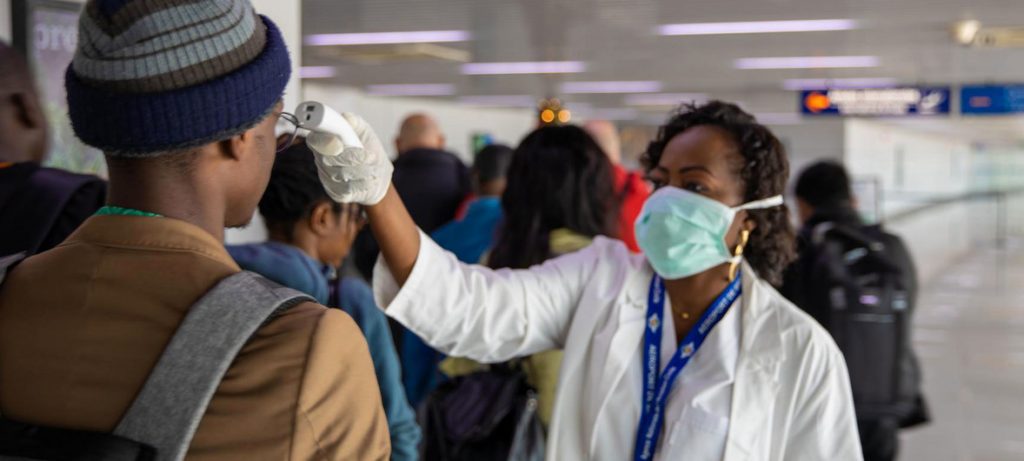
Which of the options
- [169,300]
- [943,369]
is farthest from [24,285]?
[943,369]

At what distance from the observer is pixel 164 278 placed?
1051 mm

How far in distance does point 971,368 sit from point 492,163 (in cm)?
532

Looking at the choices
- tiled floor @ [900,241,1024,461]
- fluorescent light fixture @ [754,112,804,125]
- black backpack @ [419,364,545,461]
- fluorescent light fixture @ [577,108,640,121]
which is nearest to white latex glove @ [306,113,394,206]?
black backpack @ [419,364,545,461]

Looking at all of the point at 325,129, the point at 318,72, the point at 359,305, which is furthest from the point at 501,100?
the point at 325,129

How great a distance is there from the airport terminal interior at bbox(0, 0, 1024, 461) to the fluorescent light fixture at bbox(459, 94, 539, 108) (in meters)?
0.07

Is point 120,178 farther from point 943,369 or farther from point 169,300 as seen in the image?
point 943,369

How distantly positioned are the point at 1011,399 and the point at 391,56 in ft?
22.1

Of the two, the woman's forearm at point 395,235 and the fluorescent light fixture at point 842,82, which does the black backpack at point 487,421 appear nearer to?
the woman's forearm at point 395,235

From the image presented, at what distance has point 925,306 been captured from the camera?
1182 cm

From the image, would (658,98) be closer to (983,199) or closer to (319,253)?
(319,253)

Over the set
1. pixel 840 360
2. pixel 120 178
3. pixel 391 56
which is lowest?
pixel 840 360

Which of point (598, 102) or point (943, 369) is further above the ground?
point (598, 102)

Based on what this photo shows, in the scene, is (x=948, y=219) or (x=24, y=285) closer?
(x=24, y=285)

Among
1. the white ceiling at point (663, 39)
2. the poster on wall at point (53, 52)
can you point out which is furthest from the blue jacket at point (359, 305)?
the white ceiling at point (663, 39)
